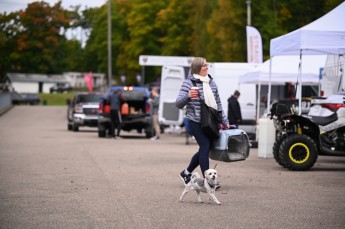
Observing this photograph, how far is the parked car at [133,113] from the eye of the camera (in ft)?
104

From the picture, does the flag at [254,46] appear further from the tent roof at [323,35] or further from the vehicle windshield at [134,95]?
the tent roof at [323,35]

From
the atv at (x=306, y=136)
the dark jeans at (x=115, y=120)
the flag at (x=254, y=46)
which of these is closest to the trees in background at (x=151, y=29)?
the flag at (x=254, y=46)

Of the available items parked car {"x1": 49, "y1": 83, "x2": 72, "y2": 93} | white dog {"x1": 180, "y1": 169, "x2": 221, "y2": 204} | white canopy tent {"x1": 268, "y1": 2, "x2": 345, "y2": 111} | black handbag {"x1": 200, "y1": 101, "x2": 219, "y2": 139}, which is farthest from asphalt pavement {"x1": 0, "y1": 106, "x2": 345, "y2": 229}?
parked car {"x1": 49, "y1": 83, "x2": 72, "y2": 93}

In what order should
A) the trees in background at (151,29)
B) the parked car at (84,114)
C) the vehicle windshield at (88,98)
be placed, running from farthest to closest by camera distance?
the trees in background at (151,29), the vehicle windshield at (88,98), the parked car at (84,114)

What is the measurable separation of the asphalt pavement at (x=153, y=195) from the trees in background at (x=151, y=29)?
6504 mm

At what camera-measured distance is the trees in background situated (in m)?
45.2

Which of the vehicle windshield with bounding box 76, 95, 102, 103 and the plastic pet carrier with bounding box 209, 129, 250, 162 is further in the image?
the vehicle windshield with bounding box 76, 95, 102, 103

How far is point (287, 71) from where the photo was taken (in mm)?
28000

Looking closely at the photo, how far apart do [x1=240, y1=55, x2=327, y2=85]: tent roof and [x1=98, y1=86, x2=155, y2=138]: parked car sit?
4.11 meters

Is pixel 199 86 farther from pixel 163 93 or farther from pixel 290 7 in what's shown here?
pixel 290 7

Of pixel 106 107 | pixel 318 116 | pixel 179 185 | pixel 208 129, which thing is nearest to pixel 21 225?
pixel 208 129

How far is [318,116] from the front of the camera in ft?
57.1

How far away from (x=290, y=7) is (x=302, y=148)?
2645cm

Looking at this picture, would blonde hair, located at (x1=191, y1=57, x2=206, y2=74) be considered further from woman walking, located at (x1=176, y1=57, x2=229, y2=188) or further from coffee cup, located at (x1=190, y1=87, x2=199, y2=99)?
coffee cup, located at (x1=190, y1=87, x2=199, y2=99)
